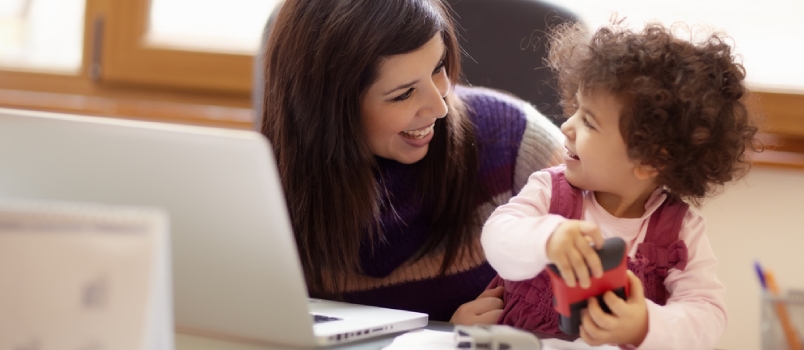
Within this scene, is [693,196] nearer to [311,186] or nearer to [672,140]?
[672,140]

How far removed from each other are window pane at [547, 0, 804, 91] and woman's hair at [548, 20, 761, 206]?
0.90 metres

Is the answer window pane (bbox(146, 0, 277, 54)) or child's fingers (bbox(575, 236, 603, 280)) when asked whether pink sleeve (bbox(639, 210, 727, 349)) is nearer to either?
child's fingers (bbox(575, 236, 603, 280))

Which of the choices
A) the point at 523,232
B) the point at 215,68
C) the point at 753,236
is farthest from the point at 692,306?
the point at 215,68

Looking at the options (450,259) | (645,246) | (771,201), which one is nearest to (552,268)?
(645,246)

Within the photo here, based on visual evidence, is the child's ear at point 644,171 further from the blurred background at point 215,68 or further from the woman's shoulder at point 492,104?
the blurred background at point 215,68

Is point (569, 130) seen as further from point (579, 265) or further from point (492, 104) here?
point (492, 104)

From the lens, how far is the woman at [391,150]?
3.66 ft

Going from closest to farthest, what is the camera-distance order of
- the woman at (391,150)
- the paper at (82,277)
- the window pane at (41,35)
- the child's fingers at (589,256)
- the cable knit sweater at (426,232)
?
the paper at (82,277) → the child's fingers at (589,256) → the woman at (391,150) → the cable knit sweater at (426,232) → the window pane at (41,35)

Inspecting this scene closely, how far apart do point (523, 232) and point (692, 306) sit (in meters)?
0.19

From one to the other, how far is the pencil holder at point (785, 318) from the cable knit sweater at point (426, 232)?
62 centimetres

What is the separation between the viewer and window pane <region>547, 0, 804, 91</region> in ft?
5.80

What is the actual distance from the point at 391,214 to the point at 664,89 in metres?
0.51

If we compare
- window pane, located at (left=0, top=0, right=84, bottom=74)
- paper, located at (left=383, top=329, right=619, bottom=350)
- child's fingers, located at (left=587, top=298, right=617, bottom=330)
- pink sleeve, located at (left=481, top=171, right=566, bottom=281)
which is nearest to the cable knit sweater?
pink sleeve, located at (left=481, top=171, right=566, bottom=281)

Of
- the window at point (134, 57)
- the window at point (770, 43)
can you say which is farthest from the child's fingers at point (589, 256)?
the window at point (134, 57)
